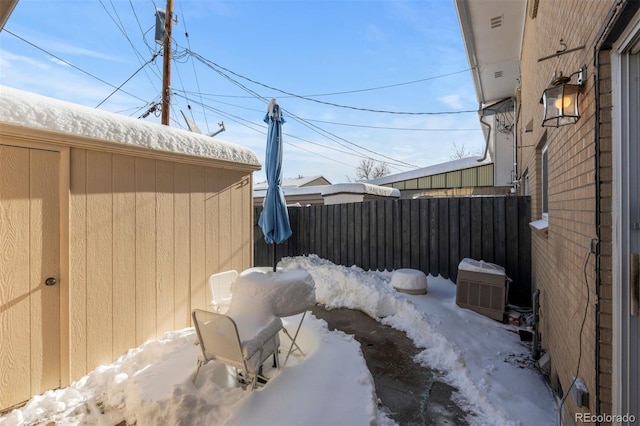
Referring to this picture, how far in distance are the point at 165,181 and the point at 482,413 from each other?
450 centimetres

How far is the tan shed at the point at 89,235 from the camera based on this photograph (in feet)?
9.89

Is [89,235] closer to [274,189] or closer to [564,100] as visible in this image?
[274,189]

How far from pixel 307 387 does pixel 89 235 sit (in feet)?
9.63

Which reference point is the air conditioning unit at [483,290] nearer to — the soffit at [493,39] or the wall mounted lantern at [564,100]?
the wall mounted lantern at [564,100]

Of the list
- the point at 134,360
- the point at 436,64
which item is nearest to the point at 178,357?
the point at 134,360

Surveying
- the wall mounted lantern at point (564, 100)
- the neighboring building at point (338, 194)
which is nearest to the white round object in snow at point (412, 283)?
the wall mounted lantern at point (564, 100)

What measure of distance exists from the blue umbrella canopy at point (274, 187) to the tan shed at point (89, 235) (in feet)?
4.52

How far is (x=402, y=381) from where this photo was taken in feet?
10.6

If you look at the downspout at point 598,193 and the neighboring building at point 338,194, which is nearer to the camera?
the downspout at point 598,193

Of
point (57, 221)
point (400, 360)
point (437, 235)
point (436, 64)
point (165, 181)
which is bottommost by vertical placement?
point (400, 360)

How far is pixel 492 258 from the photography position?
5863 mm

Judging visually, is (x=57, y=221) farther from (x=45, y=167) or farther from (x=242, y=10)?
(x=242, y=10)

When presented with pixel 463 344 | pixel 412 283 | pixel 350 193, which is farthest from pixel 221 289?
pixel 350 193

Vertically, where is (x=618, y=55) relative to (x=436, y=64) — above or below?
below
